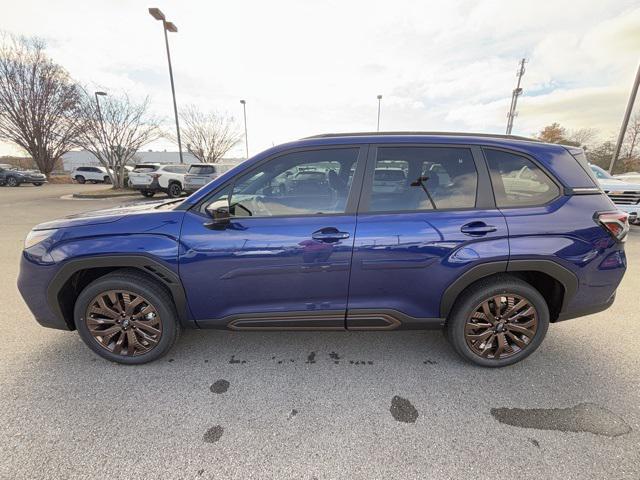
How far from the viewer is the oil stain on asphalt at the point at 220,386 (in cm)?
227

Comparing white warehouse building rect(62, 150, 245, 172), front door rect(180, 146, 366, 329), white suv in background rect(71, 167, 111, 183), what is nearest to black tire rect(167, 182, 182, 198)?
white warehouse building rect(62, 150, 245, 172)

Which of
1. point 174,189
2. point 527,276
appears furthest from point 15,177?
point 527,276

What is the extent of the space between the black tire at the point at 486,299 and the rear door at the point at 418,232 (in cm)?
18

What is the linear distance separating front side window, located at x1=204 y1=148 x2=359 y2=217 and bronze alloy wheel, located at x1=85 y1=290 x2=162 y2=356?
1.08 metres

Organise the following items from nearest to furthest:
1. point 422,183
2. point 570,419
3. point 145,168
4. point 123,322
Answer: point 570,419, point 422,183, point 123,322, point 145,168

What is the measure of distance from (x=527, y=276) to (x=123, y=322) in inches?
132

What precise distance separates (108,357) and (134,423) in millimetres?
805

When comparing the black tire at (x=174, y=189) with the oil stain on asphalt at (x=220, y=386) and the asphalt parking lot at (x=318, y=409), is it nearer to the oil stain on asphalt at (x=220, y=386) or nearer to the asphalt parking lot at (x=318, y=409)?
the asphalt parking lot at (x=318, y=409)

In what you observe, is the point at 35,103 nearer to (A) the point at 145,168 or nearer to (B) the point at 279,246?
(A) the point at 145,168

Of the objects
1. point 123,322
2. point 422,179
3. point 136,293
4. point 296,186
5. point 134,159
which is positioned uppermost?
point 134,159

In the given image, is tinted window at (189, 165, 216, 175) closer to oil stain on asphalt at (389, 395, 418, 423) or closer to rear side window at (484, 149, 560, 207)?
rear side window at (484, 149, 560, 207)

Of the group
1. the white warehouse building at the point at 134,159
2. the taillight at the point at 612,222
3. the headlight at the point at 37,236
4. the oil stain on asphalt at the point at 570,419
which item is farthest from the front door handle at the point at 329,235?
the white warehouse building at the point at 134,159

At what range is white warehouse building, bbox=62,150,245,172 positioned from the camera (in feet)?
106

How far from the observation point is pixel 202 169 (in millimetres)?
14062
